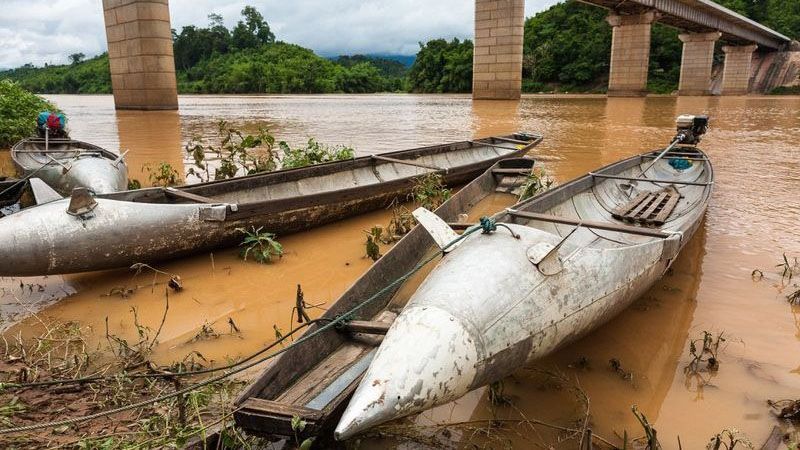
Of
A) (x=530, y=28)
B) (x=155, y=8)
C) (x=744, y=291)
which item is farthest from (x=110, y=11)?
(x=530, y=28)

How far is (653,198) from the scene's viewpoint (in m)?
6.47

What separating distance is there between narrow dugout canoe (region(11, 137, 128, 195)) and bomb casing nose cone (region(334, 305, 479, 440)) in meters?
5.51

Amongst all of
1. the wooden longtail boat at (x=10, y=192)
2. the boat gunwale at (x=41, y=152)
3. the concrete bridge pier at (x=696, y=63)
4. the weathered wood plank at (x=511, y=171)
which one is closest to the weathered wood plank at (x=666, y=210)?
the weathered wood plank at (x=511, y=171)

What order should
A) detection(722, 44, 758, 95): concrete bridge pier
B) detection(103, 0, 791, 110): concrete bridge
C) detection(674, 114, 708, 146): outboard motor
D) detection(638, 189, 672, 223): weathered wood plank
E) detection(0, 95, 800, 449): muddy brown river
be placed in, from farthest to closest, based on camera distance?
detection(722, 44, 758, 95): concrete bridge pier < detection(103, 0, 791, 110): concrete bridge < detection(674, 114, 708, 146): outboard motor < detection(638, 189, 672, 223): weathered wood plank < detection(0, 95, 800, 449): muddy brown river

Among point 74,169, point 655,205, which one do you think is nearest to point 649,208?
point 655,205

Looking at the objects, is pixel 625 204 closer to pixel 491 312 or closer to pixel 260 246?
pixel 260 246

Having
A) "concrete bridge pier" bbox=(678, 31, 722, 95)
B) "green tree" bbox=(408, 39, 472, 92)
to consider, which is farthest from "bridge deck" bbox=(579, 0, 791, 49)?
"green tree" bbox=(408, 39, 472, 92)

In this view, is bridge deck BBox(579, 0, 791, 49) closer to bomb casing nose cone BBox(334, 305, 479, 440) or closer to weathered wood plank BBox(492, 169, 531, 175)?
weathered wood plank BBox(492, 169, 531, 175)

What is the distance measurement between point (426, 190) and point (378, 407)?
4.84 m

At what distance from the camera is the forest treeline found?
54.9 m

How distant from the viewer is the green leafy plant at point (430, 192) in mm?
6723

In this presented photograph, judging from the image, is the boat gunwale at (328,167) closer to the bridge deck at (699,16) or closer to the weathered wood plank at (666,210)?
the weathered wood plank at (666,210)

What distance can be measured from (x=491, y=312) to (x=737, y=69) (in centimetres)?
6172

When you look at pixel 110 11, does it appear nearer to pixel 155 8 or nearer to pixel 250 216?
pixel 155 8
